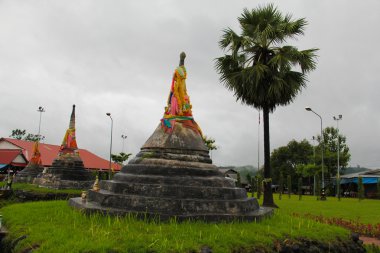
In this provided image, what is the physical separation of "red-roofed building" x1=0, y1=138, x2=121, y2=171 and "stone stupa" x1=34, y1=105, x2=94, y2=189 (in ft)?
33.0

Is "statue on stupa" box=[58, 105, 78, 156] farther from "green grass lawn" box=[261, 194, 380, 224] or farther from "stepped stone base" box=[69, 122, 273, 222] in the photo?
"green grass lawn" box=[261, 194, 380, 224]

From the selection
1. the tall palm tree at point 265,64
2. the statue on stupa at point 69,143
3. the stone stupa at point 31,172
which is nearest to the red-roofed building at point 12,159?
the stone stupa at point 31,172

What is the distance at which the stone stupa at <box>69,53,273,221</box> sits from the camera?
741 centimetres

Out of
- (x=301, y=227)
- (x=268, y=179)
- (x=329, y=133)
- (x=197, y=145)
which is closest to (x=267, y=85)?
(x=268, y=179)

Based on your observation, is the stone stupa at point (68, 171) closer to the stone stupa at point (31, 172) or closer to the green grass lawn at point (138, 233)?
the stone stupa at point (31, 172)

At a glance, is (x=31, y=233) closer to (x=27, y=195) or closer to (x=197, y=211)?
(x=197, y=211)

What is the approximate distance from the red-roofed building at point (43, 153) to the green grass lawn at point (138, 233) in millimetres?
24977

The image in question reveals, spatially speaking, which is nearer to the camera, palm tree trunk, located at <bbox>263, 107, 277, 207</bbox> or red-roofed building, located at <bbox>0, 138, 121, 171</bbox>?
palm tree trunk, located at <bbox>263, 107, 277, 207</bbox>

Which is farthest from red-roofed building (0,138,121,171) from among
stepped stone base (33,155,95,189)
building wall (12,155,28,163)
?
stepped stone base (33,155,95,189)

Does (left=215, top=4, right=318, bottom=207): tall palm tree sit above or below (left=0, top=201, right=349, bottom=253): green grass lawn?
above

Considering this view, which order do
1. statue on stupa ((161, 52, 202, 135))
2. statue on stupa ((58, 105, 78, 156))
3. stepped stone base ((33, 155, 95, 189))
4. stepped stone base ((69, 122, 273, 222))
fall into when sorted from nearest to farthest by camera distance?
stepped stone base ((69, 122, 273, 222))
statue on stupa ((161, 52, 202, 135))
stepped stone base ((33, 155, 95, 189))
statue on stupa ((58, 105, 78, 156))

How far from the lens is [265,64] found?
15703mm

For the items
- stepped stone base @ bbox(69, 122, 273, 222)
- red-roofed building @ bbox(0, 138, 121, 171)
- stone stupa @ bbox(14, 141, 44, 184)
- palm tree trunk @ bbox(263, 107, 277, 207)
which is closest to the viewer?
stepped stone base @ bbox(69, 122, 273, 222)

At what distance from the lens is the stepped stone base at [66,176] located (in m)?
19.3
